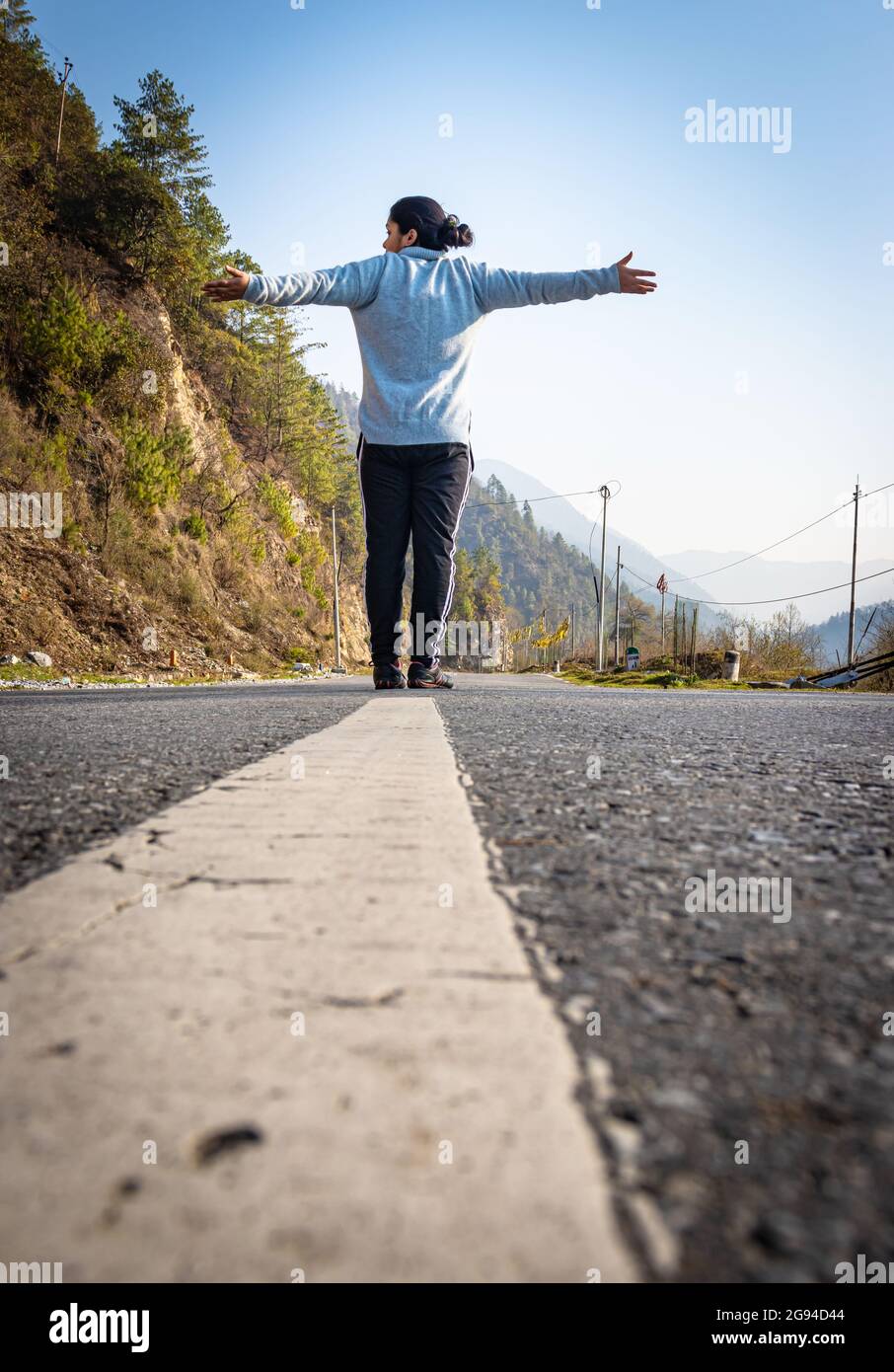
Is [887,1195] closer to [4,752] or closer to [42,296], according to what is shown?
[4,752]

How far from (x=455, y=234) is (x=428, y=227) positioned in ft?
0.69

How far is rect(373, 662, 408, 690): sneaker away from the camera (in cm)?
616

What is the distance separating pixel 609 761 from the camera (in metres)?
2.52

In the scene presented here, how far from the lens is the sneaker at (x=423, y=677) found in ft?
20.3

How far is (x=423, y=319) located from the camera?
5.57 metres

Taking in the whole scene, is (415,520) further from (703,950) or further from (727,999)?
(727,999)

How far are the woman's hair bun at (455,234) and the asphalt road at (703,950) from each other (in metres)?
4.69

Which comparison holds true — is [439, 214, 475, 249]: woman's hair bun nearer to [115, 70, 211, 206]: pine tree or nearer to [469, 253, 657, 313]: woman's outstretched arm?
[469, 253, 657, 313]: woman's outstretched arm

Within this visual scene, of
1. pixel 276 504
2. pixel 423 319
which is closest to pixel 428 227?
pixel 423 319

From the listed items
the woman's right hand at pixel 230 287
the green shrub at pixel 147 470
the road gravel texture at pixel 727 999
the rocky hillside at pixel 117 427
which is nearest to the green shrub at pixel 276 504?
the rocky hillside at pixel 117 427

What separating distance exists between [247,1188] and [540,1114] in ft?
0.70

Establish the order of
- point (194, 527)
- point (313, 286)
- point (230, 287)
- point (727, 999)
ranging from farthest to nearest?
1. point (194, 527)
2. point (313, 286)
3. point (230, 287)
4. point (727, 999)

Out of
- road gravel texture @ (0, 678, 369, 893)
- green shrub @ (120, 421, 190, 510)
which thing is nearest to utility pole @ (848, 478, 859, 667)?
green shrub @ (120, 421, 190, 510)
